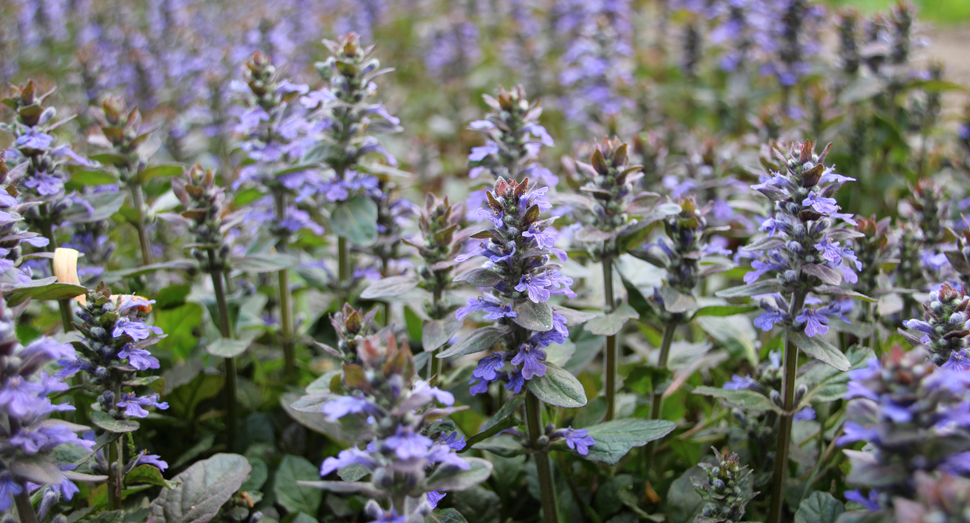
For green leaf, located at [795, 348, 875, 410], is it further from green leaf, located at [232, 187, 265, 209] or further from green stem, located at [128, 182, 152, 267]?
green stem, located at [128, 182, 152, 267]

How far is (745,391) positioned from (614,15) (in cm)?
580

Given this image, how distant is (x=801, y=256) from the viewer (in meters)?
2.36

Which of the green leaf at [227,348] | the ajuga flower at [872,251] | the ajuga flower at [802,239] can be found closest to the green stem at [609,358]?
the ajuga flower at [802,239]

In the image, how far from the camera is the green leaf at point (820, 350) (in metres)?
2.33

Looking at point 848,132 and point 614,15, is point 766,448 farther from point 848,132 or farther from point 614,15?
point 614,15

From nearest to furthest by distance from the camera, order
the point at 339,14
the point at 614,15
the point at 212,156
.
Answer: the point at 212,156
the point at 614,15
the point at 339,14

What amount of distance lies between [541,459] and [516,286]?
2.46 feet

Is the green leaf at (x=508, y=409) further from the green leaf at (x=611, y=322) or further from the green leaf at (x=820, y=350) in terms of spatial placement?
the green leaf at (x=820, y=350)

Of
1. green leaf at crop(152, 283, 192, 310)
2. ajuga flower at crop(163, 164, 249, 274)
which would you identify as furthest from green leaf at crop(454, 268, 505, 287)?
green leaf at crop(152, 283, 192, 310)

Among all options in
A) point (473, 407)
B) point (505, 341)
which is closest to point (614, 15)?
point (473, 407)

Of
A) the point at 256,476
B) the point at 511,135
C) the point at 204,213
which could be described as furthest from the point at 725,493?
the point at 204,213

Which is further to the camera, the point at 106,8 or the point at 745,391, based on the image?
the point at 106,8

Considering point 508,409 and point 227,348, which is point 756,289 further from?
point 227,348

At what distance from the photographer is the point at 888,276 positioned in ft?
10.3
